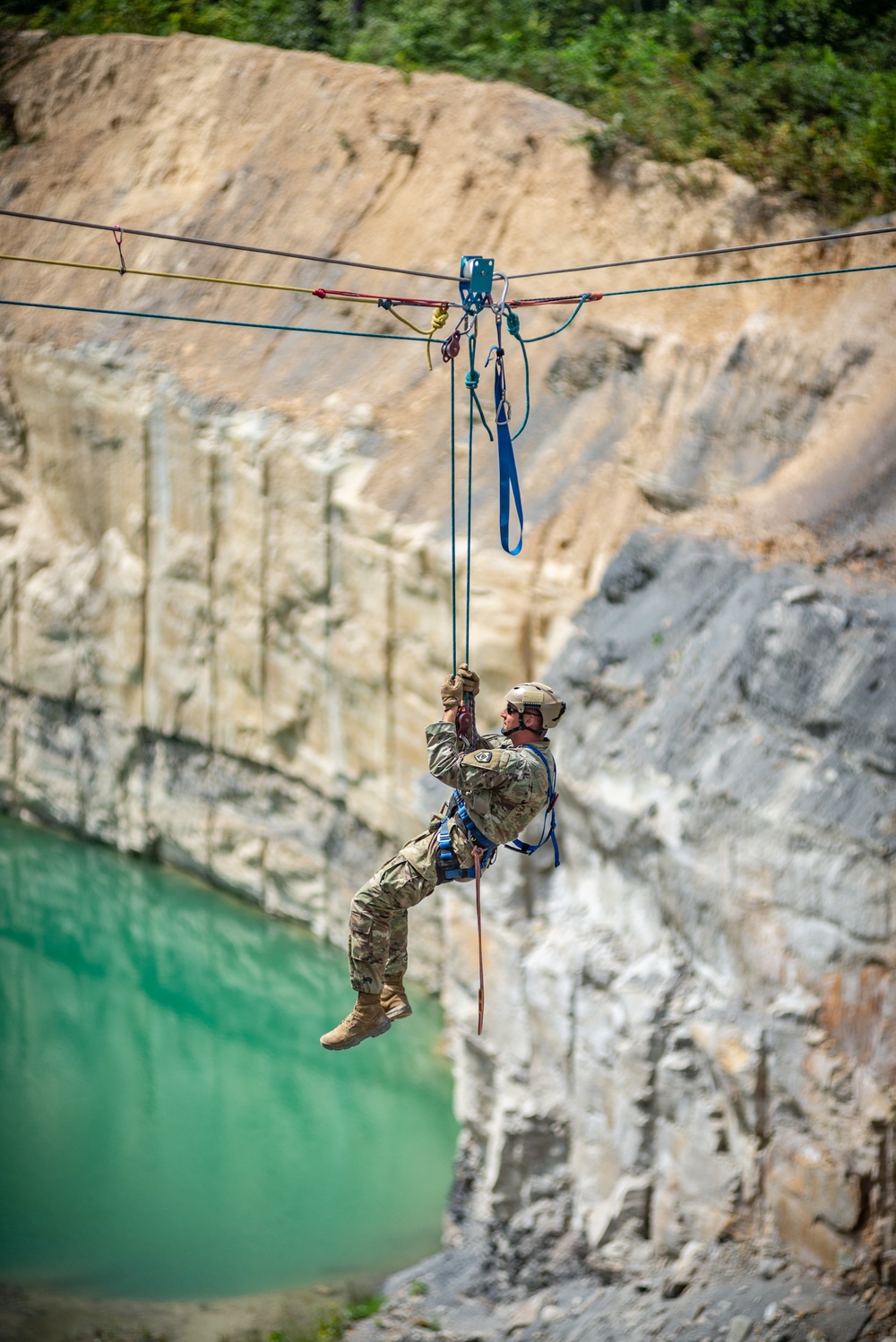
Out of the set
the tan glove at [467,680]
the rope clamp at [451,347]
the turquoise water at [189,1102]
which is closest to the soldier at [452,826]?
the tan glove at [467,680]

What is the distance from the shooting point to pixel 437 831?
7133mm

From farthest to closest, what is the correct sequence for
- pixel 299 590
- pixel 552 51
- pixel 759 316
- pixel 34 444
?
1. pixel 34 444
2. pixel 552 51
3. pixel 299 590
4. pixel 759 316

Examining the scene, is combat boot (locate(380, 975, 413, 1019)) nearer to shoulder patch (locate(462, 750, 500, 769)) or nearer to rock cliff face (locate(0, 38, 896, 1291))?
shoulder patch (locate(462, 750, 500, 769))

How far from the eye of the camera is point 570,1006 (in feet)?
38.7

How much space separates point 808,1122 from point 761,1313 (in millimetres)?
1395

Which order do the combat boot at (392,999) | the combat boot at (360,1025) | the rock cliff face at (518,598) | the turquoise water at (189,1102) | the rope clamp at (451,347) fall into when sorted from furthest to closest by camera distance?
the turquoise water at (189,1102), the rock cliff face at (518,598), the rope clamp at (451,347), the combat boot at (392,999), the combat boot at (360,1025)

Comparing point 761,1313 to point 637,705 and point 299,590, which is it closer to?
point 637,705

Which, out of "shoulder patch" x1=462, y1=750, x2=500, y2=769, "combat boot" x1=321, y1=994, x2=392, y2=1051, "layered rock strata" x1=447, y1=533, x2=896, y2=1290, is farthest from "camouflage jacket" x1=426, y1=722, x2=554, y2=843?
"layered rock strata" x1=447, y1=533, x2=896, y2=1290

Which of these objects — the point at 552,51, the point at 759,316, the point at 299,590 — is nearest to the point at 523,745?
the point at 759,316

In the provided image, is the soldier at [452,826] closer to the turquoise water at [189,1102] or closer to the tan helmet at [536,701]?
the tan helmet at [536,701]

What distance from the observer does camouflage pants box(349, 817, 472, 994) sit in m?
7.03

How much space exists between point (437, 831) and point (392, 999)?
995 mm

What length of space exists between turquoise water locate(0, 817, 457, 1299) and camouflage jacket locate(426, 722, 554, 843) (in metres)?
8.19

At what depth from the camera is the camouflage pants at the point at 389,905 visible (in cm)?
703
